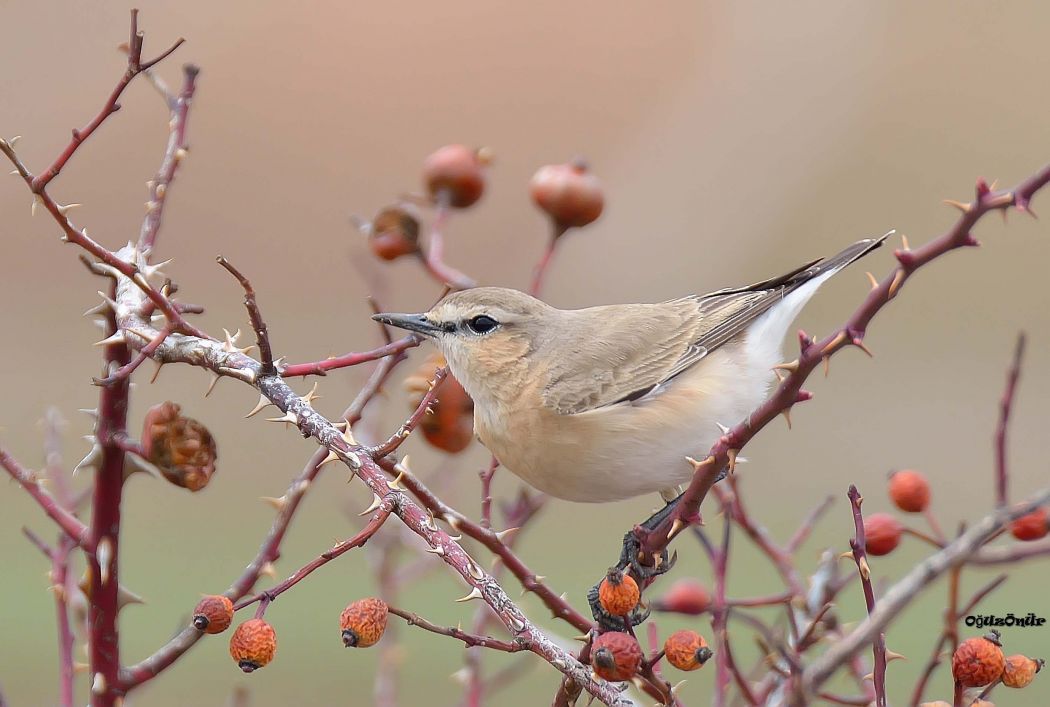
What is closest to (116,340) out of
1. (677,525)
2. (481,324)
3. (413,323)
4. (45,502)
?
(45,502)

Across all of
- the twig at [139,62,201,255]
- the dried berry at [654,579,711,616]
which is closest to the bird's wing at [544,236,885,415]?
the dried berry at [654,579,711,616]

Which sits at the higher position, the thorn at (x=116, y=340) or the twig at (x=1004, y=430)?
the twig at (x=1004, y=430)

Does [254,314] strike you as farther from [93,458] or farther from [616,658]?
[616,658]

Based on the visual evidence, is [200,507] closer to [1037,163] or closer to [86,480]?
[86,480]

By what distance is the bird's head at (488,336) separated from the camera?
10.5 ft

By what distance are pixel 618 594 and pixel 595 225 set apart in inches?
345

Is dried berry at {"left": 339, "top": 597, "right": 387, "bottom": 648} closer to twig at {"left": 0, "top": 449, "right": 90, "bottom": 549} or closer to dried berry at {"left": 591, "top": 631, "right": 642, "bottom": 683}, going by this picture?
dried berry at {"left": 591, "top": 631, "right": 642, "bottom": 683}

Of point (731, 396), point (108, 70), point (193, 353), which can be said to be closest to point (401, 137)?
point (108, 70)

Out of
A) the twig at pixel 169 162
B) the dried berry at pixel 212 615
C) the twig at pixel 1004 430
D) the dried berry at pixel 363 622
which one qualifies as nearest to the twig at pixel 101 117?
the twig at pixel 169 162

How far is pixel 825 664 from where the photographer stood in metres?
1.05

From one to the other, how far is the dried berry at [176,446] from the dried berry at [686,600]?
40.5 inches

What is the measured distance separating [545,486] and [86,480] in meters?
6.73

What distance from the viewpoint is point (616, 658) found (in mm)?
1722

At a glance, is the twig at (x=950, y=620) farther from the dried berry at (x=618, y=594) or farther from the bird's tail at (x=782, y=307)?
the bird's tail at (x=782, y=307)
